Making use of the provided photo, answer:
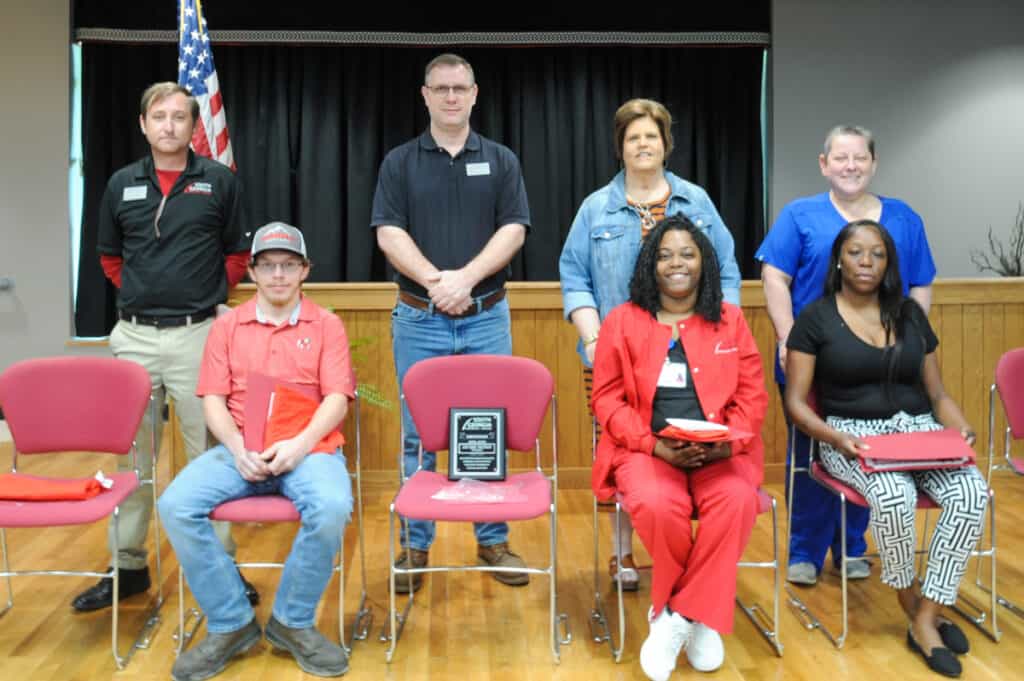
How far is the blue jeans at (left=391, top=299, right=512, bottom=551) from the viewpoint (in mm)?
3566

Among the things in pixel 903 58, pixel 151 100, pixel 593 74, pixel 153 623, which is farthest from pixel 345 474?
pixel 903 58

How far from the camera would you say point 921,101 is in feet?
23.8

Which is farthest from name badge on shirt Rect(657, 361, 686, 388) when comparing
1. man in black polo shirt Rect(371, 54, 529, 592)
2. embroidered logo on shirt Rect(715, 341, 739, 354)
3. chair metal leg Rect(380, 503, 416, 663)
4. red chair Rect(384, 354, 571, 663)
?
chair metal leg Rect(380, 503, 416, 663)

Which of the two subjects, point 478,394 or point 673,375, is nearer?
point 673,375

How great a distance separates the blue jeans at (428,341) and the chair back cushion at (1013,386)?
5.76 feet

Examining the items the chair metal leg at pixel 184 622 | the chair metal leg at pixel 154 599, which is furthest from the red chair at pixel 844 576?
the chair metal leg at pixel 154 599

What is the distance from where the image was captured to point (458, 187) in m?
3.58

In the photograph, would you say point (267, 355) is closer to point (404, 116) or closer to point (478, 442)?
point (478, 442)

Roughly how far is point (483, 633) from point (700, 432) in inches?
40.4

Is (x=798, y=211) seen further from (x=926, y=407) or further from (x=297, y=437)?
(x=297, y=437)

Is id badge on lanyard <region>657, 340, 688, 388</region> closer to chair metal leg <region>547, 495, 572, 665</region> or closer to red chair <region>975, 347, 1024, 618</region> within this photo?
chair metal leg <region>547, 495, 572, 665</region>

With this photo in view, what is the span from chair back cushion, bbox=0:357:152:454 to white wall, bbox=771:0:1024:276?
5245 mm

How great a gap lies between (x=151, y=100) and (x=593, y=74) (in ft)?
14.2

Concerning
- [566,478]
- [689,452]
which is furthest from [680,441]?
[566,478]
